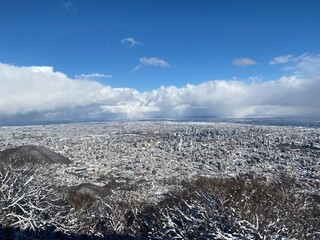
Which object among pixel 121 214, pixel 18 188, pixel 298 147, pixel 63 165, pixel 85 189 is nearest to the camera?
pixel 18 188

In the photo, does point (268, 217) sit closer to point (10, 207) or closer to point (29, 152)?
point (10, 207)

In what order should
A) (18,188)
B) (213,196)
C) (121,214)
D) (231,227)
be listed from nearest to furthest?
(231,227)
(18,188)
(213,196)
(121,214)

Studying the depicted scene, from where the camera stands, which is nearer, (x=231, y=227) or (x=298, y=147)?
(x=231, y=227)

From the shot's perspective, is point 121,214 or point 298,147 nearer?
point 121,214

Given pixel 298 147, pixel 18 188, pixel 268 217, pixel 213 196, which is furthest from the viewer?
pixel 298 147

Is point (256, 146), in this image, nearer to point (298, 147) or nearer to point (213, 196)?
point (298, 147)

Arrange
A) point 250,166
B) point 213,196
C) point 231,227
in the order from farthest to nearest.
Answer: point 250,166 → point 213,196 → point 231,227

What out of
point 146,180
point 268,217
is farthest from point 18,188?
point 146,180

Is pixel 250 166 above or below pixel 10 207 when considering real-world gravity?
below

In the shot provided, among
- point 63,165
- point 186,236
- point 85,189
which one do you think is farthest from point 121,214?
point 63,165
